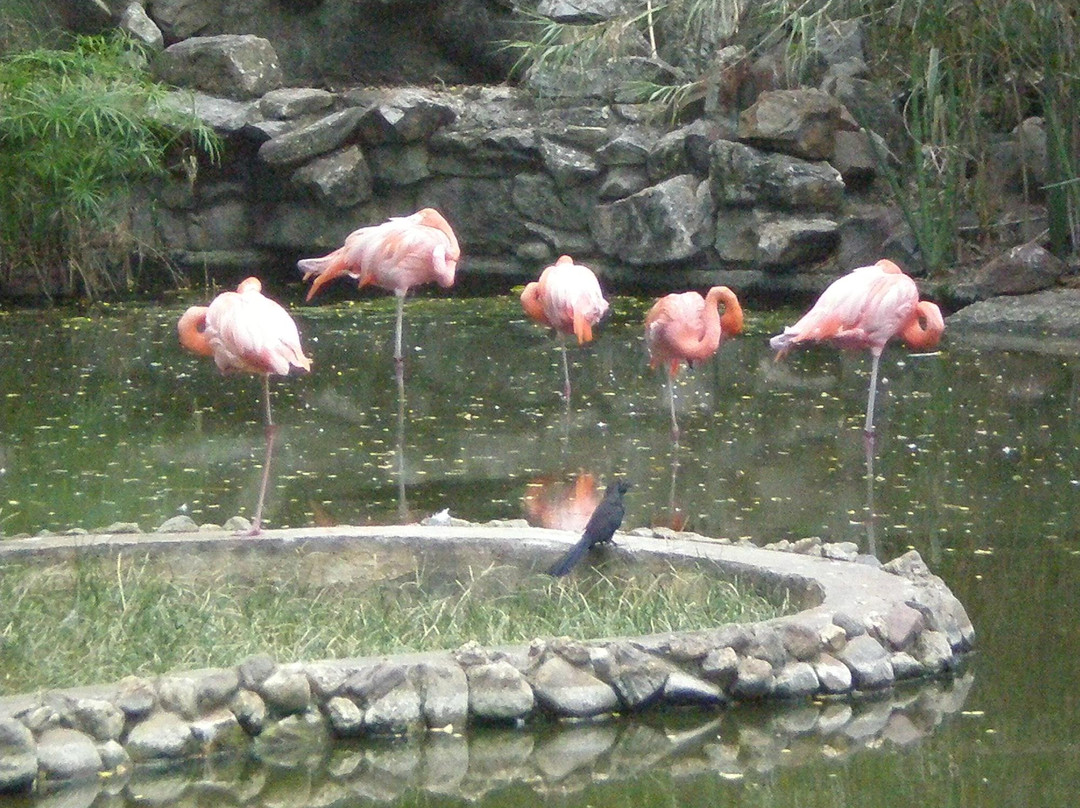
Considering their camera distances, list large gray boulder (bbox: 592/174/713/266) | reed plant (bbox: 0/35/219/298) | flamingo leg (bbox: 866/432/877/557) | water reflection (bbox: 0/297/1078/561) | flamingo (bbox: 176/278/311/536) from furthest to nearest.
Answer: large gray boulder (bbox: 592/174/713/266), reed plant (bbox: 0/35/219/298), water reflection (bbox: 0/297/1078/561), flamingo (bbox: 176/278/311/536), flamingo leg (bbox: 866/432/877/557)

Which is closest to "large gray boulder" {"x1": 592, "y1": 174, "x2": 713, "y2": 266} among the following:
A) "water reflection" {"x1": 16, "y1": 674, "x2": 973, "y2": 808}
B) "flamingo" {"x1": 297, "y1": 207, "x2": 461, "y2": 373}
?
"flamingo" {"x1": 297, "y1": 207, "x2": 461, "y2": 373}

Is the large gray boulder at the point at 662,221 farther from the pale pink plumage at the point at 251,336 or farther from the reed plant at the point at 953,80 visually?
the pale pink plumage at the point at 251,336

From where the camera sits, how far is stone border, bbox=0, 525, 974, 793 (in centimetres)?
355

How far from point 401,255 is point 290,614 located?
17.9ft

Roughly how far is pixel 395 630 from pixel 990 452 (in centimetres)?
379

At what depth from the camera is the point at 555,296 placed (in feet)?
29.6

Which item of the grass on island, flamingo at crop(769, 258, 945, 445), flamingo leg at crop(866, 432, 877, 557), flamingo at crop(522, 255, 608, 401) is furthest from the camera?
flamingo at crop(522, 255, 608, 401)

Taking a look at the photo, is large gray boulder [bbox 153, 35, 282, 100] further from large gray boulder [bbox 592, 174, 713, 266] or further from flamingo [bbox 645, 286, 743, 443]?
flamingo [bbox 645, 286, 743, 443]

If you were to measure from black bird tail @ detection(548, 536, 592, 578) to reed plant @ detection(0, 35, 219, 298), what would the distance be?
28.2 feet

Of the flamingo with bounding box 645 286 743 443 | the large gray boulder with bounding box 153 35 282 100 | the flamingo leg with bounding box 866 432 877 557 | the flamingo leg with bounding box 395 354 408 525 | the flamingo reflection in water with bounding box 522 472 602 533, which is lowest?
the flamingo leg with bounding box 866 432 877 557

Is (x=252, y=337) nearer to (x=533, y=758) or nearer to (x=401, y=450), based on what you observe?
(x=401, y=450)

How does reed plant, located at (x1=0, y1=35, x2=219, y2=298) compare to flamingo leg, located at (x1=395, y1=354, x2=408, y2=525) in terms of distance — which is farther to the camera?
reed plant, located at (x1=0, y1=35, x2=219, y2=298)

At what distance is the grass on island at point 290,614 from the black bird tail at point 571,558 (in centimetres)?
4

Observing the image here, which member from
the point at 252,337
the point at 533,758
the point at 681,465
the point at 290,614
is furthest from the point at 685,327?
the point at 533,758
